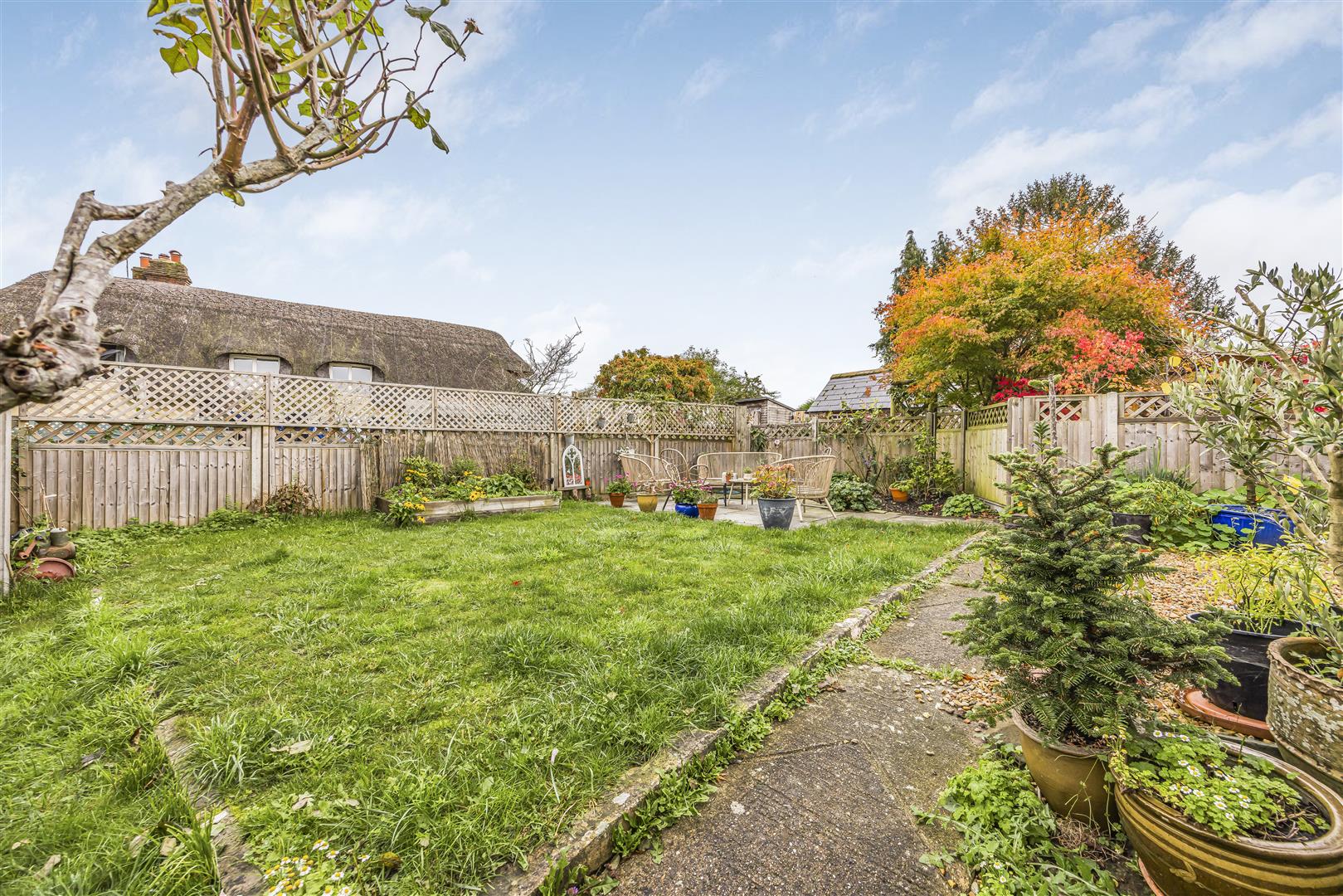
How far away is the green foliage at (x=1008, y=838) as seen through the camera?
1.21 metres

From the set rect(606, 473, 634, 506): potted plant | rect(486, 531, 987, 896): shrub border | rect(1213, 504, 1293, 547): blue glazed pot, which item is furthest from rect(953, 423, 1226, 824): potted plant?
rect(606, 473, 634, 506): potted plant

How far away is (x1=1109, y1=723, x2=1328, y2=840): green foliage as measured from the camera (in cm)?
101

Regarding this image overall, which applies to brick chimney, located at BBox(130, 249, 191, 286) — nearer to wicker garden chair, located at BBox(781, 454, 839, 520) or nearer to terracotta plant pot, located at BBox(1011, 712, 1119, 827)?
wicker garden chair, located at BBox(781, 454, 839, 520)

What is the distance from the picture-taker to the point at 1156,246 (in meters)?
13.8

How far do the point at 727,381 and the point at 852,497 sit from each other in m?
20.8

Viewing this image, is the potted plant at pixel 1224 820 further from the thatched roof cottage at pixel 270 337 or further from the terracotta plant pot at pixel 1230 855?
the thatched roof cottage at pixel 270 337

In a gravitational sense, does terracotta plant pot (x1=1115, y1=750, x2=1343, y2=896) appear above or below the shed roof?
below

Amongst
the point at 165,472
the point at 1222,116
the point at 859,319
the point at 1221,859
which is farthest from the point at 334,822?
the point at 859,319

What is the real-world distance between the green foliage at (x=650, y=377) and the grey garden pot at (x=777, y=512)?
10190 mm

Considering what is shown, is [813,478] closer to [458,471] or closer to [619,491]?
[619,491]

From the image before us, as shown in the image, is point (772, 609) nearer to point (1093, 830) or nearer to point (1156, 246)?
point (1093, 830)

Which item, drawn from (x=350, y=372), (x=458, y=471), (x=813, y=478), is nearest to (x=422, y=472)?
(x=458, y=471)

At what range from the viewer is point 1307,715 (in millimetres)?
1238

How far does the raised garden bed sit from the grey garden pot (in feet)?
11.7
